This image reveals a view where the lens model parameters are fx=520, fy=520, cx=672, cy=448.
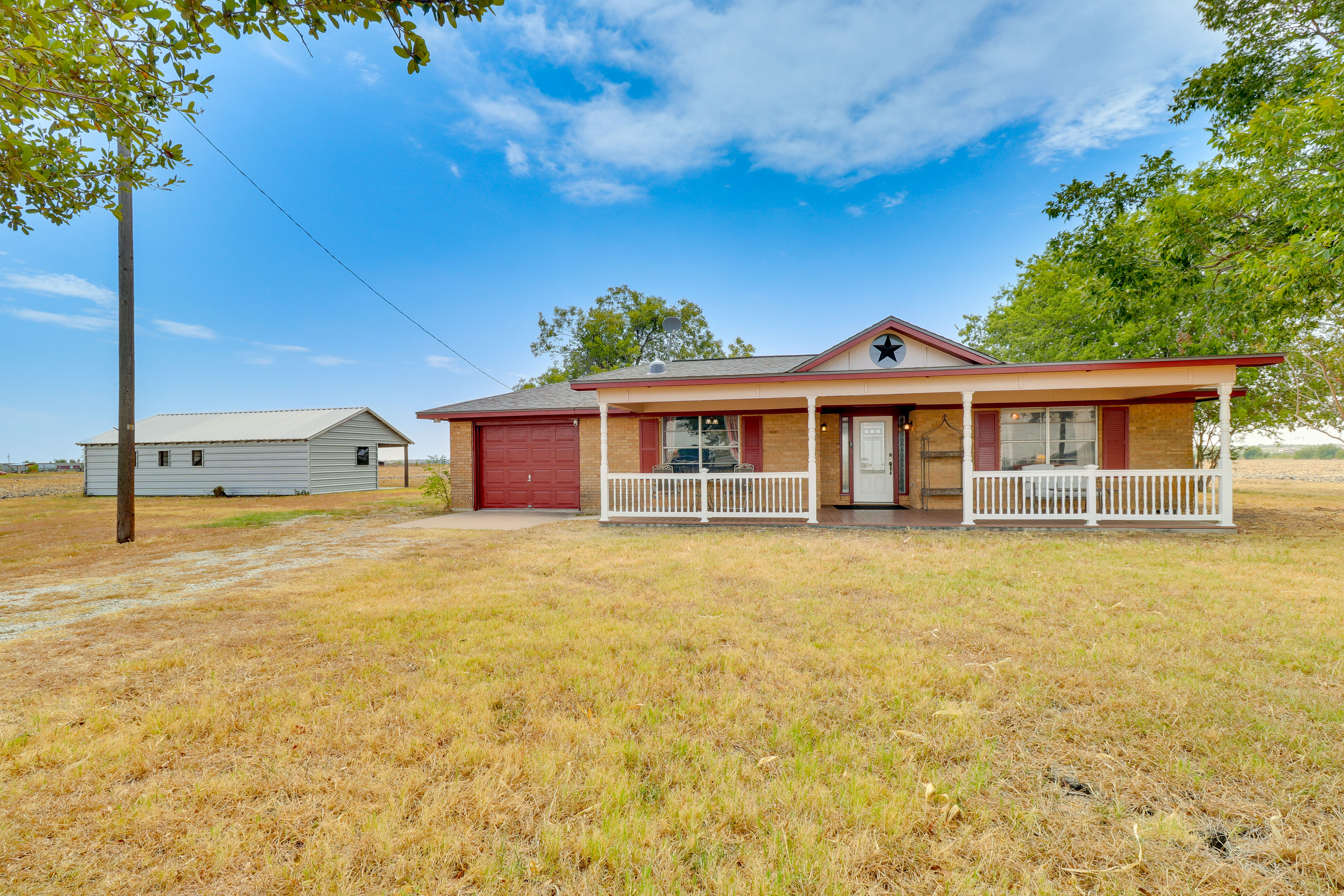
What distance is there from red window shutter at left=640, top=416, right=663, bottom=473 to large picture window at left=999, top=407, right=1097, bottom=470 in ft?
26.2

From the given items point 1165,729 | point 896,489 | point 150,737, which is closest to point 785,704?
point 1165,729

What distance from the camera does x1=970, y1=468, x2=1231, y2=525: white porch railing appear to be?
925 centimetres

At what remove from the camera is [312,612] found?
5004 mm

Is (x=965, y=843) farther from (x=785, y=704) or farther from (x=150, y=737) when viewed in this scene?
(x=150, y=737)

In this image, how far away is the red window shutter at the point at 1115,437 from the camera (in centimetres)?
1155

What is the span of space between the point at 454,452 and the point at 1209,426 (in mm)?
23696

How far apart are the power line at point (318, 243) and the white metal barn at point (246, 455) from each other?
233 inches

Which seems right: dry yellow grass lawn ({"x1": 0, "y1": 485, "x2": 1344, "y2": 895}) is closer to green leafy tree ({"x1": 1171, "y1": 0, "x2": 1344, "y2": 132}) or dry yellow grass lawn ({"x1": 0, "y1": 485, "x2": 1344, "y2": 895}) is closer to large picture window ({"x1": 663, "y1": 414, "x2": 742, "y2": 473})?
large picture window ({"x1": 663, "y1": 414, "x2": 742, "y2": 473})

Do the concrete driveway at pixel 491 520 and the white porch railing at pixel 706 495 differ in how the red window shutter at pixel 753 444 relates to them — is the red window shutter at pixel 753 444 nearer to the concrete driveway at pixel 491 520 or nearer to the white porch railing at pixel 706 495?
the white porch railing at pixel 706 495

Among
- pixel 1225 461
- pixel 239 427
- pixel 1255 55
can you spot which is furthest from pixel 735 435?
pixel 239 427

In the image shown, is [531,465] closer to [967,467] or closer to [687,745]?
[967,467]

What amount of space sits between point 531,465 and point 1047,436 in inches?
494

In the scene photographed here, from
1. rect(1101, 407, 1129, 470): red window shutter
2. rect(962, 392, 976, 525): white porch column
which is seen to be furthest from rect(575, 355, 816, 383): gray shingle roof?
rect(1101, 407, 1129, 470): red window shutter

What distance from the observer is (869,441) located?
12.6 m
